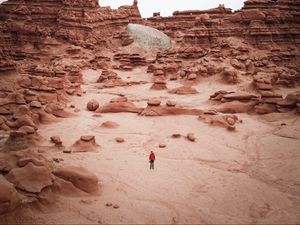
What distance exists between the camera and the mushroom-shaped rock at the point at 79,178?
771 centimetres

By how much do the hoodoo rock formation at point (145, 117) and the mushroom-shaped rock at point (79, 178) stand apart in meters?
0.03

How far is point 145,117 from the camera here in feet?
53.4

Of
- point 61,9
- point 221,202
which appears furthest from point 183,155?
point 61,9

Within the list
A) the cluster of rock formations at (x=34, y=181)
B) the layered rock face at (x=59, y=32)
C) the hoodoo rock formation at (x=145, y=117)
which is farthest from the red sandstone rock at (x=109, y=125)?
the layered rock face at (x=59, y=32)

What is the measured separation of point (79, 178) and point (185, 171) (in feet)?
11.4

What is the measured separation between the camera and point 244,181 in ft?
30.6

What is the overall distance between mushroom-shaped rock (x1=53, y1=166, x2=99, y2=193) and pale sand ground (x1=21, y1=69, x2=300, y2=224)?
0.30 meters

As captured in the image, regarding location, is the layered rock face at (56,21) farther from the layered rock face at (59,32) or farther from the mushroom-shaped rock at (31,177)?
the mushroom-shaped rock at (31,177)

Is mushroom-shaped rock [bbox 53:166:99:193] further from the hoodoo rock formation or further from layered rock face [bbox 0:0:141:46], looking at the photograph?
layered rock face [bbox 0:0:141:46]

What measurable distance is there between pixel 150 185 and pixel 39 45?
27784 mm

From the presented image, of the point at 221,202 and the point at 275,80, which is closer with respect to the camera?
the point at 221,202

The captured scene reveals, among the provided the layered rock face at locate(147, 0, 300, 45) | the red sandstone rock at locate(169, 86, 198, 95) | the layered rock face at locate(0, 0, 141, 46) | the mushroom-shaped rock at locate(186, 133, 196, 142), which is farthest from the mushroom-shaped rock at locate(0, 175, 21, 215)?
the layered rock face at locate(0, 0, 141, 46)

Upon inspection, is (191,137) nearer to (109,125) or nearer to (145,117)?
(109,125)

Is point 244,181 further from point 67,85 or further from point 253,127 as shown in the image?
point 67,85
